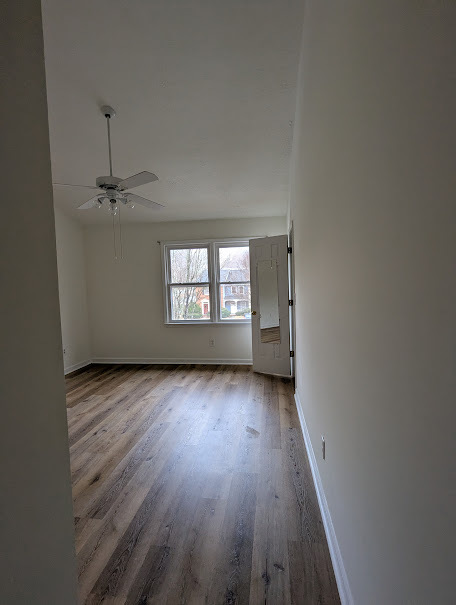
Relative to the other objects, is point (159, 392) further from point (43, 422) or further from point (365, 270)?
point (365, 270)

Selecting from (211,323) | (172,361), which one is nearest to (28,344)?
(211,323)

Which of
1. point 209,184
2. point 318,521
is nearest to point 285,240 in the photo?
point 209,184

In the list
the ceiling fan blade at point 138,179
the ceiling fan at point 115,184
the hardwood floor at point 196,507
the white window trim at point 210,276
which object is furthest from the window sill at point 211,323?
the ceiling fan blade at point 138,179

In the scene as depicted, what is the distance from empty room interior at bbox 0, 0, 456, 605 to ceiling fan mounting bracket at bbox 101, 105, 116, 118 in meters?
0.01

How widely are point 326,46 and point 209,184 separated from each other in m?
2.86

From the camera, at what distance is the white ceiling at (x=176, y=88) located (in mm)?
1964

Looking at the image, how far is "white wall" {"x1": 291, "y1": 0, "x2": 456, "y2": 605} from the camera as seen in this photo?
456 millimetres

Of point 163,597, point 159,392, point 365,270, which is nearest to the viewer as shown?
point 365,270

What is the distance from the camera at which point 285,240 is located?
4051 mm

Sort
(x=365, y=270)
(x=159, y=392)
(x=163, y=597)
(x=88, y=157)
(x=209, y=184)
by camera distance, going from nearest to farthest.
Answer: (x=365, y=270)
(x=163, y=597)
(x=88, y=157)
(x=159, y=392)
(x=209, y=184)

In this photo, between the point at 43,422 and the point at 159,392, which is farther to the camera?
the point at 159,392

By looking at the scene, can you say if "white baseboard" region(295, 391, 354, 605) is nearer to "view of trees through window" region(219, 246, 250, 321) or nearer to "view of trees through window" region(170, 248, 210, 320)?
"view of trees through window" region(219, 246, 250, 321)

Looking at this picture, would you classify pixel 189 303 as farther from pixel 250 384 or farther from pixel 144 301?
pixel 250 384

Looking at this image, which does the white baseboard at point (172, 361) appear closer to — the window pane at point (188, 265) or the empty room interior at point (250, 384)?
the empty room interior at point (250, 384)
